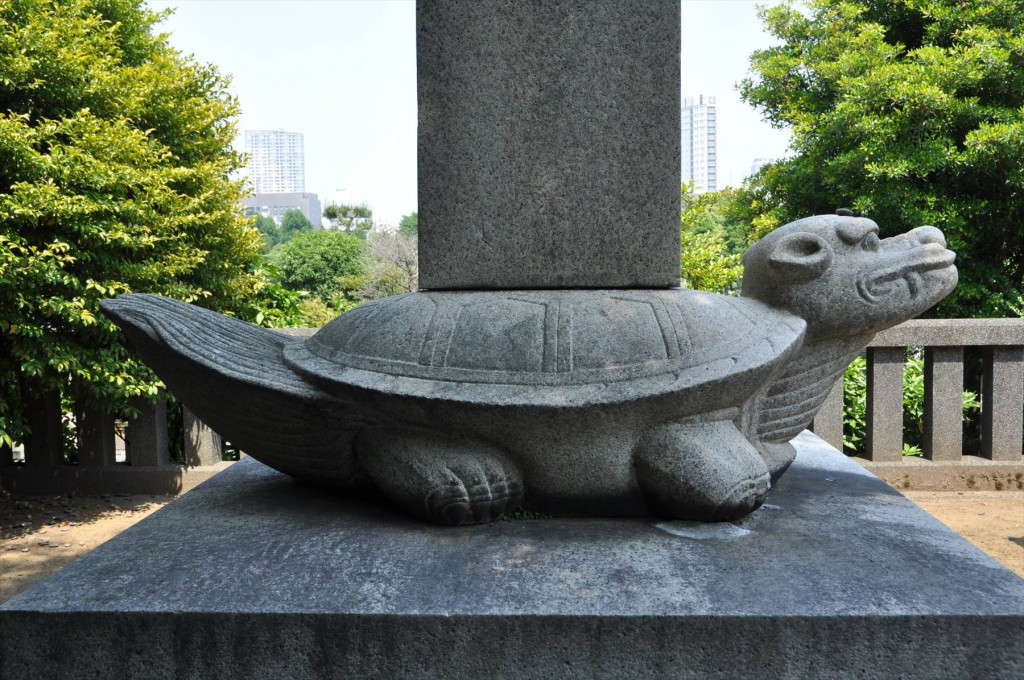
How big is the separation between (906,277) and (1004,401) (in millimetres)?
3121

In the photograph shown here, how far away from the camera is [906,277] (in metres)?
2.59

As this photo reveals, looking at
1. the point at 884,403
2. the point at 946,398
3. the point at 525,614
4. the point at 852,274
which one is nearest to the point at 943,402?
the point at 946,398

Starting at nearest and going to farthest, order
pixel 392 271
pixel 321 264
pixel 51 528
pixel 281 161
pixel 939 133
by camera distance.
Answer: pixel 51 528
pixel 939 133
pixel 392 271
pixel 321 264
pixel 281 161

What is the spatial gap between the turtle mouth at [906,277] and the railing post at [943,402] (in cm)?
267

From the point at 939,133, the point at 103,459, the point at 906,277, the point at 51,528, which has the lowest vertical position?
the point at 51,528

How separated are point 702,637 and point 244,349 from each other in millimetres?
1780

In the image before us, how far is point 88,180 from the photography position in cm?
475

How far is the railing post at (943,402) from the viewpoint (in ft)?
16.2

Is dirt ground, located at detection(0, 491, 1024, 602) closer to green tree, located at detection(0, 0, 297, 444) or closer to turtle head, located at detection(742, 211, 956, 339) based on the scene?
green tree, located at detection(0, 0, 297, 444)

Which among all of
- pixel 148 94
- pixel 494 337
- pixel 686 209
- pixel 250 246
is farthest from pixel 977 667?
pixel 686 209

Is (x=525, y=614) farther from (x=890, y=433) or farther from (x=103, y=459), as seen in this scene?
(x=103, y=459)

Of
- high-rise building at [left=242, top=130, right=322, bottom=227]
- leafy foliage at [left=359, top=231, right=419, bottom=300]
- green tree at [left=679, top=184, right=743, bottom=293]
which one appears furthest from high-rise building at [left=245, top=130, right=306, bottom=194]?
green tree at [left=679, top=184, right=743, bottom=293]

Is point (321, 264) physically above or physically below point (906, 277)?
above

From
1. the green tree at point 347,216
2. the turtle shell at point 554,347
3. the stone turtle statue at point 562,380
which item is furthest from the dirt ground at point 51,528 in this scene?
the green tree at point 347,216
